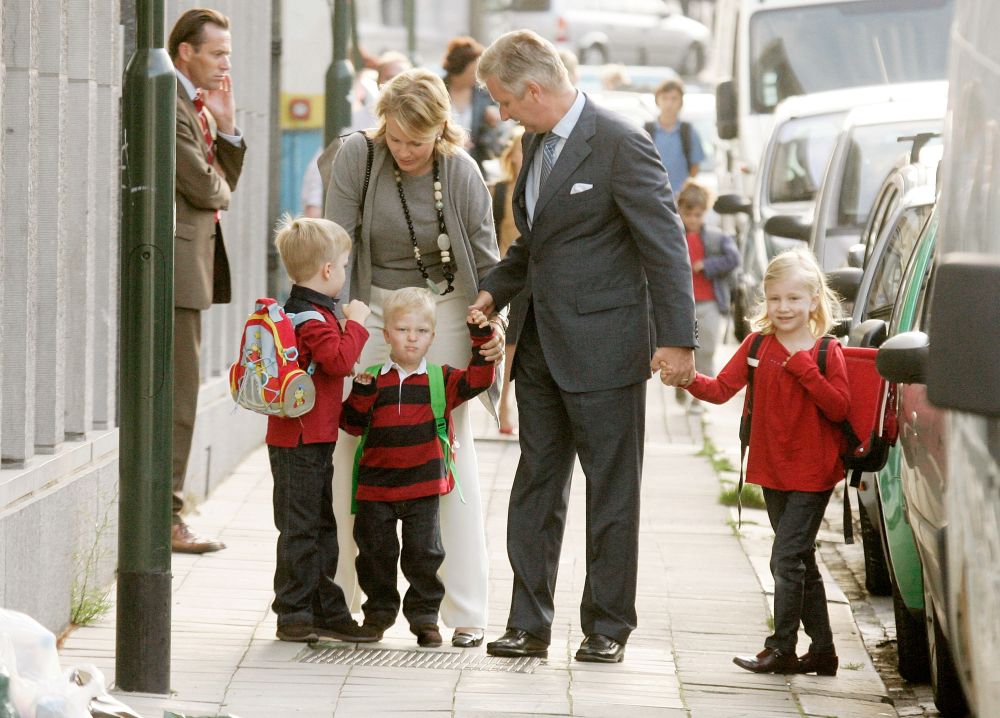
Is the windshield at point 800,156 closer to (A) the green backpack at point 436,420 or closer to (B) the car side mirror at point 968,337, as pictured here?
(A) the green backpack at point 436,420

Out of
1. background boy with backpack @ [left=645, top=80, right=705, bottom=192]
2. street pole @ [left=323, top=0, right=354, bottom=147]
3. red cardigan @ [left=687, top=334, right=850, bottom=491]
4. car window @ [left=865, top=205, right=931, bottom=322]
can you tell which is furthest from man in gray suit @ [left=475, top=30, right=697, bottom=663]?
background boy with backpack @ [left=645, top=80, right=705, bottom=192]

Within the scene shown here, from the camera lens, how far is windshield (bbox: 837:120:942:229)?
11.9m

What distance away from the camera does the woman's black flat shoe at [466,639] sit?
654 cm

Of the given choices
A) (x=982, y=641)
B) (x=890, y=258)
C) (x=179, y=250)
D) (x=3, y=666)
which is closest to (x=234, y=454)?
(x=179, y=250)

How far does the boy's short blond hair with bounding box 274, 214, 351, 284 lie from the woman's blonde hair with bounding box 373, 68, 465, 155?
0.42 m

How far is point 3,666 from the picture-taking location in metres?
4.48

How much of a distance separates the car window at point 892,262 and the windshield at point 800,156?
698 centimetres

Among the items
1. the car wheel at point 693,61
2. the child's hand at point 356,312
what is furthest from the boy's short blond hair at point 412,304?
the car wheel at point 693,61

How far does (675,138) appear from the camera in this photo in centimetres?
1669

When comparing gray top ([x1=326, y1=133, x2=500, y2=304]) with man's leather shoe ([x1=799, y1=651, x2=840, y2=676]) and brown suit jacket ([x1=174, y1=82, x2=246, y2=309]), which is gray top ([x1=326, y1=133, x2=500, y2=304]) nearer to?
brown suit jacket ([x1=174, y1=82, x2=246, y2=309])

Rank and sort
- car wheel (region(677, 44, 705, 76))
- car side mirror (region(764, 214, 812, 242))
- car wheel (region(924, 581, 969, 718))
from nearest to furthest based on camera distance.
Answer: car wheel (region(924, 581, 969, 718)) < car side mirror (region(764, 214, 812, 242)) < car wheel (region(677, 44, 705, 76))

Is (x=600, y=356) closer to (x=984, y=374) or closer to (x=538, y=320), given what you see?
(x=538, y=320)

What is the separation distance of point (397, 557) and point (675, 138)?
10.6m

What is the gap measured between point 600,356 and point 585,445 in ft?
1.03
